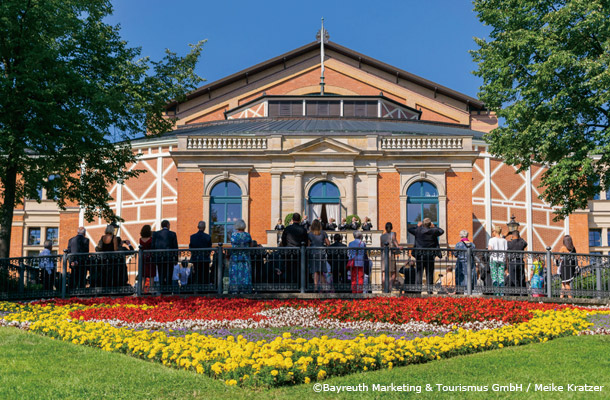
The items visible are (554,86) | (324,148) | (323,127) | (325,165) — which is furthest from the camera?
(323,127)

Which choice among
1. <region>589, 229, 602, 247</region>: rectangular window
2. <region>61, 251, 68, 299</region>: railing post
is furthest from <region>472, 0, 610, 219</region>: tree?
<region>589, 229, 602, 247</region>: rectangular window

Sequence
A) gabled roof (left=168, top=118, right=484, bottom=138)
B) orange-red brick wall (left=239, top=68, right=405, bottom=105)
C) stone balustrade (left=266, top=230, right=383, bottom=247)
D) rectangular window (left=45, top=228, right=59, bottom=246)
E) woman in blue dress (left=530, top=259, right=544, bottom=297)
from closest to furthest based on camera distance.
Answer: woman in blue dress (left=530, top=259, right=544, bottom=297)
stone balustrade (left=266, top=230, right=383, bottom=247)
gabled roof (left=168, top=118, right=484, bottom=138)
rectangular window (left=45, top=228, right=59, bottom=246)
orange-red brick wall (left=239, top=68, right=405, bottom=105)

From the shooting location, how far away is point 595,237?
45969 mm

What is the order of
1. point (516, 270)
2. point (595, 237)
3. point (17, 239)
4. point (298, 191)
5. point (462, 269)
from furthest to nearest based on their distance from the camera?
point (17, 239)
point (595, 237)
point (298, 191)
point (462, 269)
point (516, 270)

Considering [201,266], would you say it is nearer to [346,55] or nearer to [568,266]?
[568,266]

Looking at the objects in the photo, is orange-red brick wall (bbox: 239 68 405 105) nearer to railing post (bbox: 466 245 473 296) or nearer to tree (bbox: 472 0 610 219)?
tree (bbox: 472 0 610 219)

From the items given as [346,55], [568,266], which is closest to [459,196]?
[568,266]

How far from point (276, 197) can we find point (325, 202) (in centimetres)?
217

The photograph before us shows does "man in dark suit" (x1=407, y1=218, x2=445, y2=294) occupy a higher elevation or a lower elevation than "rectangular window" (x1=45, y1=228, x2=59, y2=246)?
lower

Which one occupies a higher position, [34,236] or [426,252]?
[34,236]

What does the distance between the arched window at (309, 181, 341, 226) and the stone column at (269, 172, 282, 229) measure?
4.48 ft

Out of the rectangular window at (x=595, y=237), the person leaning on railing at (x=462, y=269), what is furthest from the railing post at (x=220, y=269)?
the rectangular window at (x=595, y=237)

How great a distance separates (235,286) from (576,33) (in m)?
14.7

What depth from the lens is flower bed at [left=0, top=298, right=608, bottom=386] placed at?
7.73 meters
